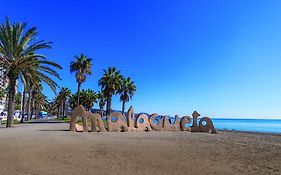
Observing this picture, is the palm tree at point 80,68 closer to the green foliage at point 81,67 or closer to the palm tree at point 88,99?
the green foliage at point 81,67

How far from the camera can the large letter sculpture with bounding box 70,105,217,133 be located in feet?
77.9

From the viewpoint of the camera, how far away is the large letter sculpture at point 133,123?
77.9ft

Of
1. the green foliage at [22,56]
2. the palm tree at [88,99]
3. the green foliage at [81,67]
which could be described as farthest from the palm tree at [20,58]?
the palm tree at [88,99]

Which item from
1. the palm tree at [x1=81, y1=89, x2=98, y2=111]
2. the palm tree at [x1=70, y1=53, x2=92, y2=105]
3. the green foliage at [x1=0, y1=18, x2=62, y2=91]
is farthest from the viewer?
the palm tree at [x1=81, y1=89, x2=98, y2=111]

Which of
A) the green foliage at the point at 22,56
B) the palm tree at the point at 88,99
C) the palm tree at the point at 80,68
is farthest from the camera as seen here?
the palm tree at the point at 88,99

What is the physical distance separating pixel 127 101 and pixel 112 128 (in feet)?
111

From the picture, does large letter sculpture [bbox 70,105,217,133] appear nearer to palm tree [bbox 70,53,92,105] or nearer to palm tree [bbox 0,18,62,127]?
palm tree [bbox 0,18,62,127]

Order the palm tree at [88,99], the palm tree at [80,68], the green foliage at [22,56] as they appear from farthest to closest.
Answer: the palm tree at [88,99]
the palm tree at [80,68]
the green foliage at [22,56]

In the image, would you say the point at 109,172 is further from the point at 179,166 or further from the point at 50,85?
the point at 50,85

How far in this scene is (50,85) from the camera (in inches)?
1002

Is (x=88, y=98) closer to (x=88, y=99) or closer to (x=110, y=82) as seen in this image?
(x=88, y=99)

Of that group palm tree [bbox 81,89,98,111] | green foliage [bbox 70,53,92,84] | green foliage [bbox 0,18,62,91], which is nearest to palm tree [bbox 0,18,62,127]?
green foliage [bbox 0,18,62,91]

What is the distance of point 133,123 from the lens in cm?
2639

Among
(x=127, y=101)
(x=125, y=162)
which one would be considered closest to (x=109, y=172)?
(x=125, y=162)
